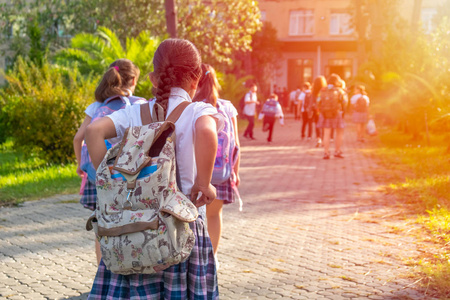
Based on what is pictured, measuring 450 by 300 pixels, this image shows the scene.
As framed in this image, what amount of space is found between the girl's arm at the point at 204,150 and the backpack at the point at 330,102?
35.8ft

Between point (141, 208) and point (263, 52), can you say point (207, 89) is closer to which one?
point (141, 208)

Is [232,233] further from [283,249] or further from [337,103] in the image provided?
[337,103]

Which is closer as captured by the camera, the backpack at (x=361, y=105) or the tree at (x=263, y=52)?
the backpack at (x=361, y=105)

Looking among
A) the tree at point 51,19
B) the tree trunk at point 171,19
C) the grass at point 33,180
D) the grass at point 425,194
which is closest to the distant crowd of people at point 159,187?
the grass at point 425,194

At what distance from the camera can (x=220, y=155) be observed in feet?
15.8

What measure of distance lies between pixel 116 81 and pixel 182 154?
1.82 metres

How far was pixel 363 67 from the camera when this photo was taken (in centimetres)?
2519

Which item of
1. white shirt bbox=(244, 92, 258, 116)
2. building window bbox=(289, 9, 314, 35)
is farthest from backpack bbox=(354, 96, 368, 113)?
building window bbox=(289, 9, 314, 35)

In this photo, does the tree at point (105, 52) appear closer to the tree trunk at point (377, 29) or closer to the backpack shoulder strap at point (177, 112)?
the backpack shoulder strap at point (177, 112)

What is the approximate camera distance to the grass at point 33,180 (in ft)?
29.7

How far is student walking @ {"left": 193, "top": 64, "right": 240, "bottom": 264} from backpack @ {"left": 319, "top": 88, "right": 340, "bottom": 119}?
8.58 m

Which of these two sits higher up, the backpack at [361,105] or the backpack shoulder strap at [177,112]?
the backpack shoulder strap at [177,112]

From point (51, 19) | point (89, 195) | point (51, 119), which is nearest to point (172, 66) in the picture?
point (89, 195)

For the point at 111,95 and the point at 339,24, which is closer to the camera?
the point at 111,95
